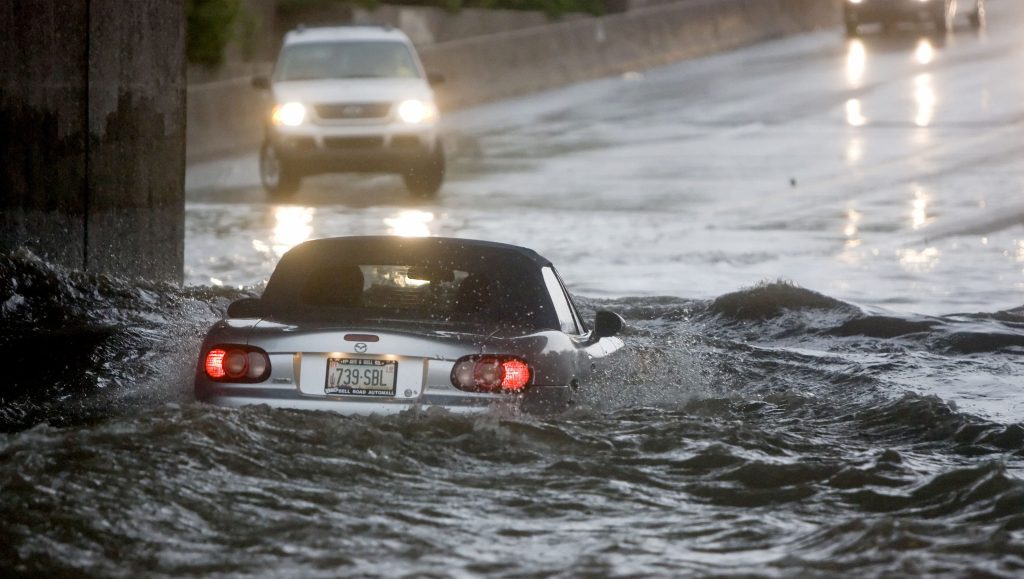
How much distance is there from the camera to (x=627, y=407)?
9.10 metres

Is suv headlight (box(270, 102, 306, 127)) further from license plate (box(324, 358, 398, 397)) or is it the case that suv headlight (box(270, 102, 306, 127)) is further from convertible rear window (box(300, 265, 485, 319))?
license plate (box(324, 358, 398, 397))

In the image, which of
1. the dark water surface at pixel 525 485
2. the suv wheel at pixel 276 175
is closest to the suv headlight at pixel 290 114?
the suv wheel at pixel 276 175

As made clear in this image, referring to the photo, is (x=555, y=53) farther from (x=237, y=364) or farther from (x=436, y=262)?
(x=237, y=364)

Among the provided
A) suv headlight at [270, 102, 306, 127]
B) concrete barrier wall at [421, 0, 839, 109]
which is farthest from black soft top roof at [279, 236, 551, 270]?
concrete barrier wall at [421, 0, 839, 109]

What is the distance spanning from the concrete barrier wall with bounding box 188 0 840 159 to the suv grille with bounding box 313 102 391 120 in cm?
408

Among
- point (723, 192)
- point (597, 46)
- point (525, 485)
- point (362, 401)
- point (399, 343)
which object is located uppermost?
point (597, 46)

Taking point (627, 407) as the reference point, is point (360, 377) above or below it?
above

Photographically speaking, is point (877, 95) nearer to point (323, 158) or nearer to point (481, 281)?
point (323, 158)

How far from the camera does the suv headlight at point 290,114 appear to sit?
22.1 metres

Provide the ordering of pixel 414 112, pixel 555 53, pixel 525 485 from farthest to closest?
pixel 555 53
pixel 414 112
pixel 525 485

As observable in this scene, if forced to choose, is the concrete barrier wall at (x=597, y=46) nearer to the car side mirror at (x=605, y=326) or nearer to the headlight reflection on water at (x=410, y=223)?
the headlight reflection on water at (x=410, y=223)

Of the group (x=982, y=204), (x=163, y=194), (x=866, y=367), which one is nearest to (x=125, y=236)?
(x=163, y=194)

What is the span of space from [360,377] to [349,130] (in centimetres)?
1462

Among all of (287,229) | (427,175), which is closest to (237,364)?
(287,229)
